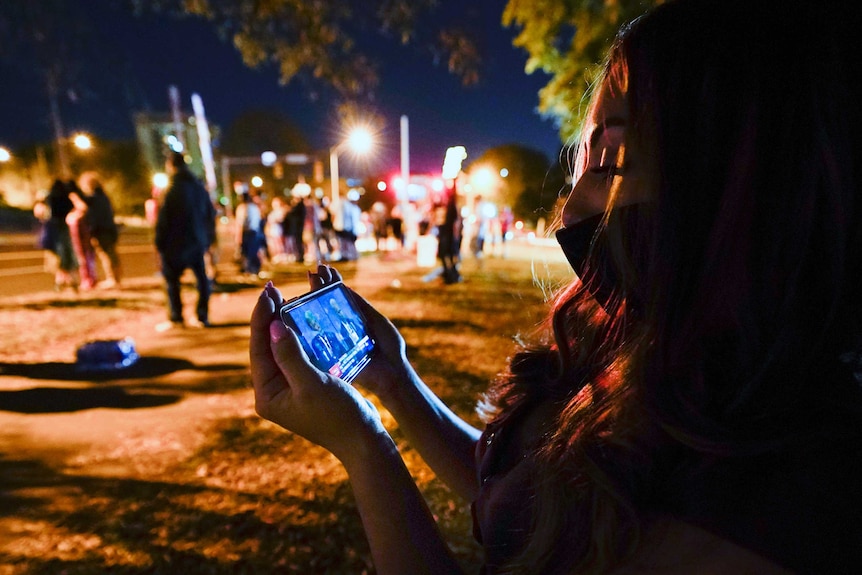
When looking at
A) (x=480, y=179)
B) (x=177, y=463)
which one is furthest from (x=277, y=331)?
(x=480, y=179)

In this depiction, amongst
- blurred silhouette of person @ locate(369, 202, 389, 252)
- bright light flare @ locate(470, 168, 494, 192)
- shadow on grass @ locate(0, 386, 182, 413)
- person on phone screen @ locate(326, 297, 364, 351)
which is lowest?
shadow on grass @ locate(0, 386, 182, 413)

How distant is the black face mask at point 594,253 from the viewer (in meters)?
0.94

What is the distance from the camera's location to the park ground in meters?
2.52

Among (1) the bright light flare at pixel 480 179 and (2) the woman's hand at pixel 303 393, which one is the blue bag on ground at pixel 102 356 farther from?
(1) the bright light flare at pixel 480 179

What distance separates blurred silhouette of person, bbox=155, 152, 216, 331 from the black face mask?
6.26m

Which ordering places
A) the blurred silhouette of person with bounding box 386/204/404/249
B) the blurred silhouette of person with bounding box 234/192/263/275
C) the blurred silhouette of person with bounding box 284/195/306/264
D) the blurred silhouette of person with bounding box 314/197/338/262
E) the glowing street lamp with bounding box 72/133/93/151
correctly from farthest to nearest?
the glowing street lamp with bounding box 72/133/93/151 < the blurred silhouette of person with bounding box 386/204/404/249 < the blurred silhouette of person with bounding box 314/197/338/262 < the blurred silhouette of person with bounding box 284/195/306/264 < the blurred silhouette of person with bounding box 234/192/263/275

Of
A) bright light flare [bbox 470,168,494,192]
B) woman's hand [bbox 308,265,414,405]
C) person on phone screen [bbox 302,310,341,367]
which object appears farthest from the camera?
bright light flare [bbox 470,168,494,192]

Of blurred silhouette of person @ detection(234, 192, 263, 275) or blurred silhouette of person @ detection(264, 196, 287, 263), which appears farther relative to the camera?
blurred silhouette of person @ detection(264, 196, 287, 263)

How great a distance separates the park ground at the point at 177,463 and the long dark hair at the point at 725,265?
0.90 meters

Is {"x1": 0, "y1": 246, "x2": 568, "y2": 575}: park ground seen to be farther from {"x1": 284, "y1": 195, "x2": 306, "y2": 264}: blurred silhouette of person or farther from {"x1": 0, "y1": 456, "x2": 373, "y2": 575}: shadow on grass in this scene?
{"x1": 284, "y1": 195, "x2": 306, "y2": 264}: blurred silhouette of person

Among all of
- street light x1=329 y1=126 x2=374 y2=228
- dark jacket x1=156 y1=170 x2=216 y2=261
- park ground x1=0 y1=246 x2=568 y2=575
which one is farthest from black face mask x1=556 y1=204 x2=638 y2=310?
street light x1=329 y1=126 x2=374 y2=228

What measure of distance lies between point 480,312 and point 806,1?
7.30m

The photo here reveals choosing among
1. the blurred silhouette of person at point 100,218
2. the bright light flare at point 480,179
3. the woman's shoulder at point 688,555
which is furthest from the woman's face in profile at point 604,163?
the bright light flare at point 480,179

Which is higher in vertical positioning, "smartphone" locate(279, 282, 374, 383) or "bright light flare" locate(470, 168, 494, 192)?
"bright light flare" locate(470, 168, 494, 192)
